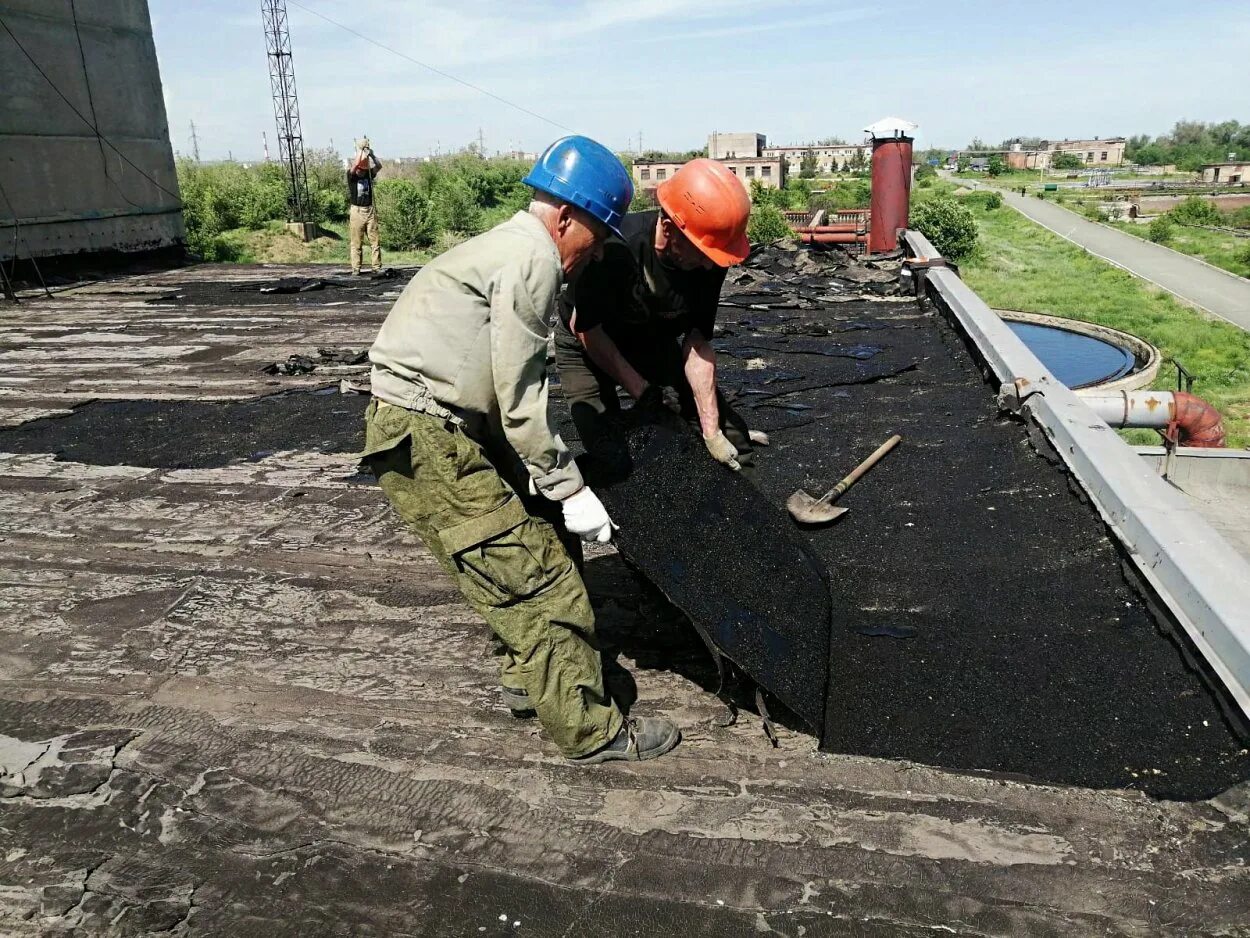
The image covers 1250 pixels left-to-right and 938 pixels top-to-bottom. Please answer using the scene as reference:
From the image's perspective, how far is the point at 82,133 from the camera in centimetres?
1200

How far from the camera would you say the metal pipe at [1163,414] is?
9.14 meters

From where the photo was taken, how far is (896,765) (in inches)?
89.6

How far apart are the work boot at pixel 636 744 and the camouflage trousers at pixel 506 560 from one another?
33 mm

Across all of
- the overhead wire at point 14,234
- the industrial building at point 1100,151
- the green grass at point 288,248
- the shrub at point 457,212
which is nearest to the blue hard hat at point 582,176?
the overhead wire at point 14,234

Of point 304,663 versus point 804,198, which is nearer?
point 304,663

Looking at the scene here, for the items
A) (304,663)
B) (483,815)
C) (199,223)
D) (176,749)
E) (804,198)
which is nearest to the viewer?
(483,815)

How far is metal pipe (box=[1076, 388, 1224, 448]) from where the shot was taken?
30.0ft

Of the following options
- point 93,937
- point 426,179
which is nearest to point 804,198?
point 426,179

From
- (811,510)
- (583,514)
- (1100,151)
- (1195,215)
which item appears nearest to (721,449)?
(811,510)

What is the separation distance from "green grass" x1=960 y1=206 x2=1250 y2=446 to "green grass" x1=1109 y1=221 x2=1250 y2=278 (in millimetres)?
7087

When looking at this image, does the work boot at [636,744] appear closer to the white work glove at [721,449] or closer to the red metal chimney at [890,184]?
the white work glove at [721,449]

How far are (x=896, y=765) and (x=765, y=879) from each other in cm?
53

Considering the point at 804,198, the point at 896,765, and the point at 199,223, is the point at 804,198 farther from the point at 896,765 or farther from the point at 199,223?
the point at 896,765

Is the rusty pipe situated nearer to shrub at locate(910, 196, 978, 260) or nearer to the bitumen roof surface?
the bitumen roof surface
